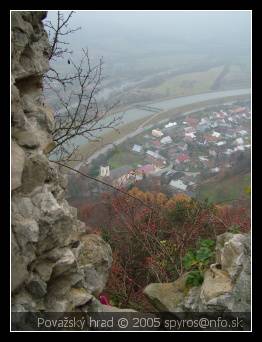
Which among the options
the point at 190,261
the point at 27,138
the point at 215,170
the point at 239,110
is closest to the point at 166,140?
the point at 215,170

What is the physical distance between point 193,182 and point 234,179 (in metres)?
2.88

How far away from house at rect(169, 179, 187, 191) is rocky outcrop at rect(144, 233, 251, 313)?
16.9 m

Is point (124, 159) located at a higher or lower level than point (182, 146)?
lower

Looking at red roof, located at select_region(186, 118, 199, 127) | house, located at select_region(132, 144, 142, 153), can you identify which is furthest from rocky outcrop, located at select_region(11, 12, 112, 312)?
red roof, located at select_region(186, 118, 199, 127)

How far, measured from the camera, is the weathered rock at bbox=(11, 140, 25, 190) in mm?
3457

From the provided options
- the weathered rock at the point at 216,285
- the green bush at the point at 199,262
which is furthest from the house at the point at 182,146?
the weathered rock at the point at 216,285

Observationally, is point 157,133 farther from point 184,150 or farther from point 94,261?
point 94,261

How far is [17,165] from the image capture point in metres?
3.50

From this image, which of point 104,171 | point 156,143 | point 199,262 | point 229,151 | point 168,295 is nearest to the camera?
point 168,295

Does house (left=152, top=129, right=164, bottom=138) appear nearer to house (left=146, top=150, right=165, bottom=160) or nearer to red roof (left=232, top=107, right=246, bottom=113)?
house (left=146, top=150, right=165, bottom=160)

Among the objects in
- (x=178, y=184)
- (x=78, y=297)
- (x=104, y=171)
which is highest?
(x=104, y=171)

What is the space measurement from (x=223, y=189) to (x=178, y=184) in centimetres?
282

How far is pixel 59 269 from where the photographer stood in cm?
399

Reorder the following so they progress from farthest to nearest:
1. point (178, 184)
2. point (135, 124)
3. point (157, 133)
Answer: point (157, 133), point (135, 124), point (178, 184)
